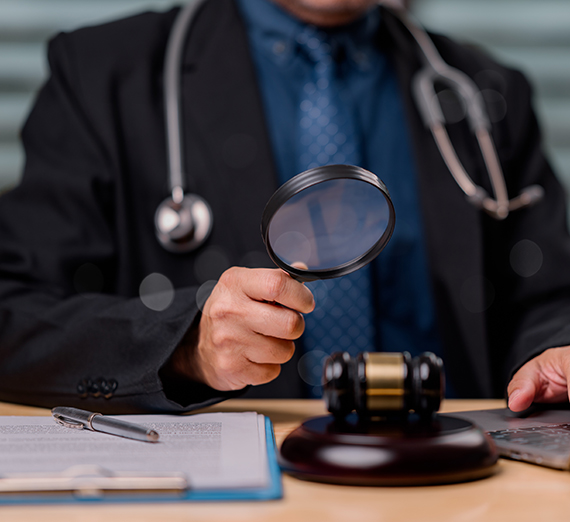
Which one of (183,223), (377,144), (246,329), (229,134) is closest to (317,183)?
(246,329)

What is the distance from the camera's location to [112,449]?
1.91ft

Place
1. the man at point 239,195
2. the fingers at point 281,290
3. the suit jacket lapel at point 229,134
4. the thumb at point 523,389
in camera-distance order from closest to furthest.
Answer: the fingers at point 281,290 → the thumb at point 523,389 → the man at point 239,195 → the suit jacket lapel at point 229,134

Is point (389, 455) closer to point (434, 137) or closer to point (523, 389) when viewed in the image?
point (523, 389)

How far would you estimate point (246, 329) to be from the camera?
2.47 feet

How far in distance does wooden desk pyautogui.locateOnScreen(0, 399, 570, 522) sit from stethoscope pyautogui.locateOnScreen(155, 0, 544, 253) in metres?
0.72

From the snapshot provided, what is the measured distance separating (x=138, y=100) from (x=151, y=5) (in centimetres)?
104

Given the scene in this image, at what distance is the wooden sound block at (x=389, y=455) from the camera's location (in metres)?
0.52

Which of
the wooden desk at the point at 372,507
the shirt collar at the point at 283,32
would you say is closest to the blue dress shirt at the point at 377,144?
the shirt collar at the point at 283,32

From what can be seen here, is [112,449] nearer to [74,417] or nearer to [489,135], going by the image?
[74,417]

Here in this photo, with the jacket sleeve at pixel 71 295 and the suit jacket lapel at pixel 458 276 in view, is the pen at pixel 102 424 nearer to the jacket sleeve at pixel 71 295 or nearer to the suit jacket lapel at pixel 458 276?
the jacket sleeve at pixel 71 295

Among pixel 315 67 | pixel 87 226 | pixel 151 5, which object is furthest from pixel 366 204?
pixel 151 5

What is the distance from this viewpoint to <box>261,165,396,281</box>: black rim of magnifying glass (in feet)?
1.84

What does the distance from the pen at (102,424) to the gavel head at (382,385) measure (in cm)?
20

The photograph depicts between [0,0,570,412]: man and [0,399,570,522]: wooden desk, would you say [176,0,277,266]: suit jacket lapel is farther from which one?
[0,399,570,522]: wooden desk
